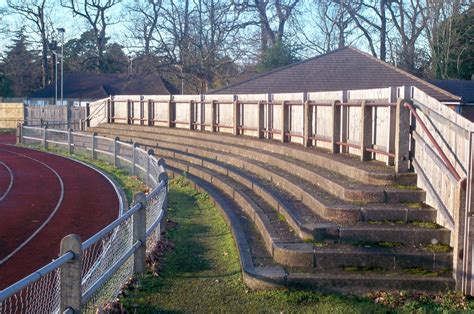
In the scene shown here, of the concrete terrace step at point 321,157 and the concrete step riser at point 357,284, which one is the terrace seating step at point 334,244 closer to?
the concrete step riser at point 357,284

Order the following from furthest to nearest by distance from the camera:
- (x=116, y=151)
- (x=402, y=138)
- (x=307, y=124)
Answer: (x=116, y=151) → (x=307, y=124) → (x=402, y=138)

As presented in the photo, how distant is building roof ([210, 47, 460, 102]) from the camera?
106ft

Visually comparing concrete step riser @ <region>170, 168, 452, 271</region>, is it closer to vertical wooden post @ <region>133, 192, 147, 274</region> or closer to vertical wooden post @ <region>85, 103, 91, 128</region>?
vertical wooden post @ <region>133, 192, 147, 274</region>

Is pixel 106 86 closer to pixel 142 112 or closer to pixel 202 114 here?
pixel 142 112

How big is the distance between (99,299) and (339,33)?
54613 millimetres

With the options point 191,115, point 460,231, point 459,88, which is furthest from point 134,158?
point 459,88

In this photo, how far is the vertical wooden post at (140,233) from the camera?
29.8ft

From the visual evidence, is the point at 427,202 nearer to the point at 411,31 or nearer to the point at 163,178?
the point at 163,178

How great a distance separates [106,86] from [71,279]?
59.7 meters

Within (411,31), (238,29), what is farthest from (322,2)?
(238,29)

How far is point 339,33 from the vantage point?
59.9m

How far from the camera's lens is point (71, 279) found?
638 centimetres

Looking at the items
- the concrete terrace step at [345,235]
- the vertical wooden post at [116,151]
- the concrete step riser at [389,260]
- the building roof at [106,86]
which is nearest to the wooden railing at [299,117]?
the concrete terrace step at [345,235]

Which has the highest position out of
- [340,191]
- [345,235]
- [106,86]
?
[106,86]
